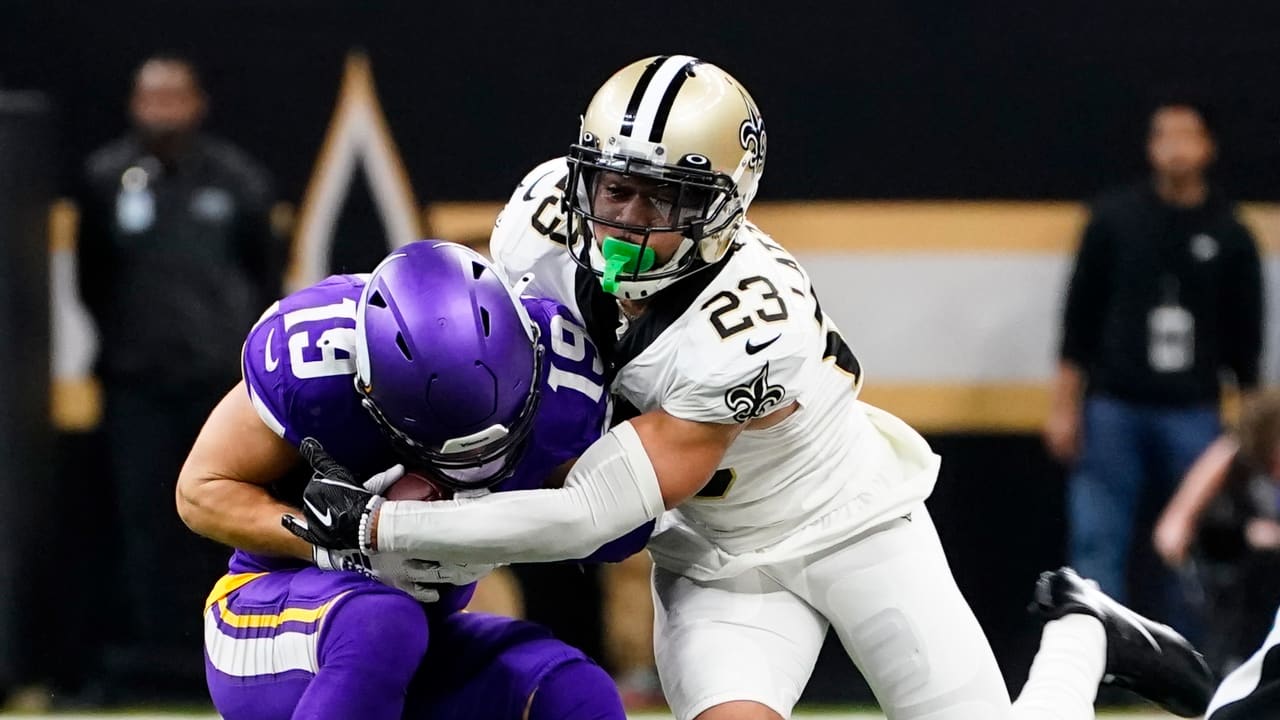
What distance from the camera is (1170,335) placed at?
5.23 metres

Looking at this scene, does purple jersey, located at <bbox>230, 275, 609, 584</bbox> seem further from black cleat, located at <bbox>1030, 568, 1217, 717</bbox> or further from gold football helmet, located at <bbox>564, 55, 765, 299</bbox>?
Answer: black cleat, located at <bbox>1030, 568, 1217, 717</bbox>

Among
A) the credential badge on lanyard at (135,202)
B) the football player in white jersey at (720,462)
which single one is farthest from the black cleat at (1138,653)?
the credential badge on lanyard at (135,202)

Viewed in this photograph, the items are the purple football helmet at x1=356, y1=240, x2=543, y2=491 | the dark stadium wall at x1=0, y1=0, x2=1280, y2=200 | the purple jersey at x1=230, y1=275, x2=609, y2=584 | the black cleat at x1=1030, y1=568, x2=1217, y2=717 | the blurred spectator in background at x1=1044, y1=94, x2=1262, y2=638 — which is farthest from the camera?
the dark stadium wall at x1=0, y1=0, x2=1280, y2=200

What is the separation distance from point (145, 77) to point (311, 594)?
121 inches

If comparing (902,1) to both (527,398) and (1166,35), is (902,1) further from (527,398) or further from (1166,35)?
(527,398)

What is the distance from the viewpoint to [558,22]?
5418mm

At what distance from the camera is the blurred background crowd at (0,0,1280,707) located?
5258 mm

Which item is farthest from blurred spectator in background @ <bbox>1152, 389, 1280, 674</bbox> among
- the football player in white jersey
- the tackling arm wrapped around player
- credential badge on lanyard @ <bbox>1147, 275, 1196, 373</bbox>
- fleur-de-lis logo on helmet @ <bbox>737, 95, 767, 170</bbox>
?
the tackling arm wrapped around player

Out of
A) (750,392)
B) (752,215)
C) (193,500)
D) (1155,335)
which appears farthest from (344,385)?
(1155,335)

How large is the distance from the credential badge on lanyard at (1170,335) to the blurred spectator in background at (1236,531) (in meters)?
0.26

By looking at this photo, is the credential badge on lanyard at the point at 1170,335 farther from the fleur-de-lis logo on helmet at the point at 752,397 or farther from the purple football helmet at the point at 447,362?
the purple football helmet at the point at 447,362

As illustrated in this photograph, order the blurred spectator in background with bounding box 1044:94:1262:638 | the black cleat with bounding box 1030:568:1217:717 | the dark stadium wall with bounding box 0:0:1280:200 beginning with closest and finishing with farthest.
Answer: the black cleat with bounding box 1030:568:1217:717 → the blurred spectator in background with bounding box 1044:94:1262:638 → the dark stadium wall with bounding box 0:0:1280:200

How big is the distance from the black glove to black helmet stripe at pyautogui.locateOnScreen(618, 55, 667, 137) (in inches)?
28.6

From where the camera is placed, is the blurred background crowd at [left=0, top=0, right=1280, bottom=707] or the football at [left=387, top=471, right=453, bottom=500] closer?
the football at [left=387, top=471, right=453, bottom=500]
